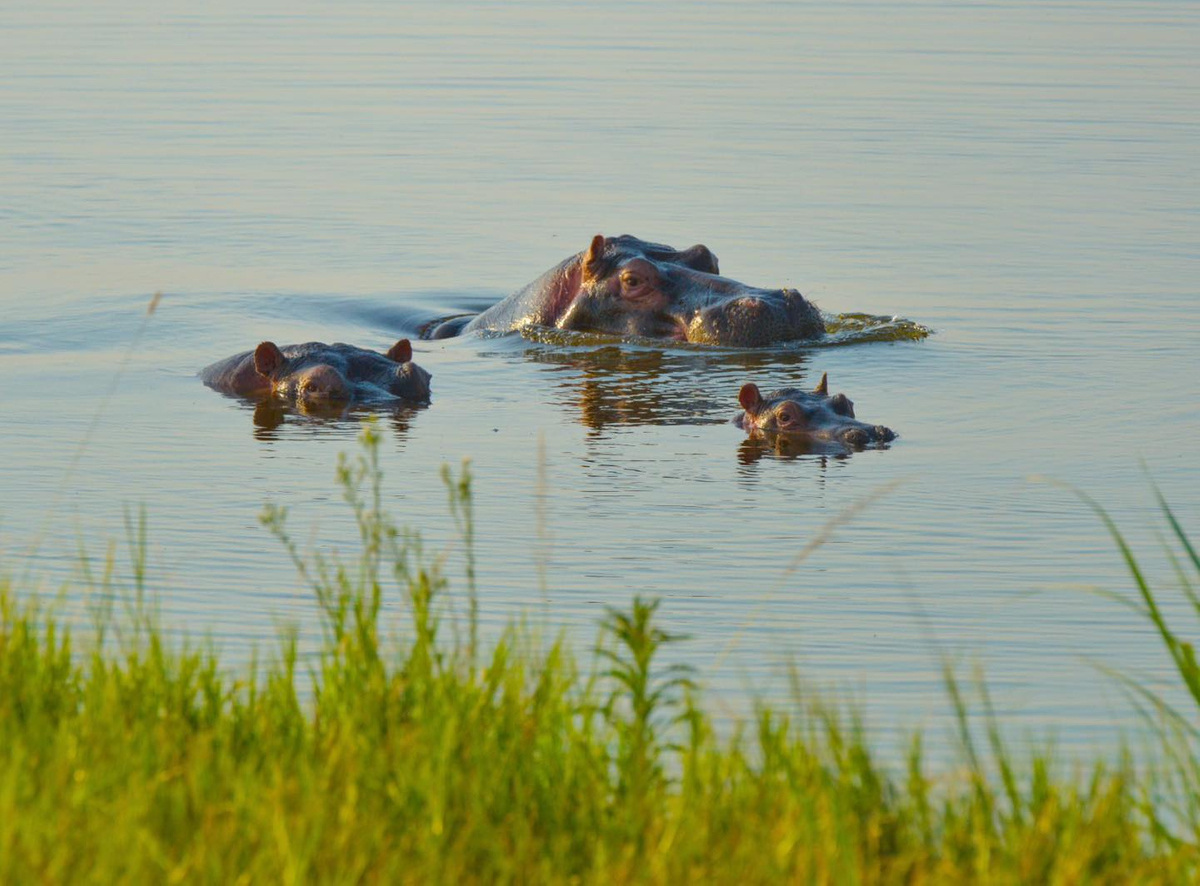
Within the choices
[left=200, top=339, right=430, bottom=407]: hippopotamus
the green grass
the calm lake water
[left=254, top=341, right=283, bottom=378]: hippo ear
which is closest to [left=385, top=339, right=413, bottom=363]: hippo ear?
[left=200, top=339, right=430, bottom=407]: hippopotamus

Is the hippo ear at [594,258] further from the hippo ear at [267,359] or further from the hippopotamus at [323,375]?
the hippo ear at [267,359]

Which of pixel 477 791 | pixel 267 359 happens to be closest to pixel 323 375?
pixel 267 359

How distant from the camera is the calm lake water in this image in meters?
5.78

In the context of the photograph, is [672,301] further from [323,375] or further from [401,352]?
[323,375]

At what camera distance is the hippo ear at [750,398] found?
869 cm

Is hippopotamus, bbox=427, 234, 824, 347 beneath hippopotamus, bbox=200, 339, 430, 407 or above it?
above

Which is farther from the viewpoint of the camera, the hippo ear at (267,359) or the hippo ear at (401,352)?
the hippo ear at (401,352)

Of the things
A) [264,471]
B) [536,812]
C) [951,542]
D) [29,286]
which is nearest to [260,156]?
[29,286]

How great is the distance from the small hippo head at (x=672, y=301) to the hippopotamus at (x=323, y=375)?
6.27 ft

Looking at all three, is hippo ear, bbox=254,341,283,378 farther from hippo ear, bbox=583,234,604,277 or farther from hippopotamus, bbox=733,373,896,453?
hippo ear, bbox=583,234,604,277

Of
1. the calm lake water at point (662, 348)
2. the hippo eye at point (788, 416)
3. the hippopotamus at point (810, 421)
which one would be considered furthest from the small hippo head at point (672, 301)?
the hippo eye at point (788, 416)

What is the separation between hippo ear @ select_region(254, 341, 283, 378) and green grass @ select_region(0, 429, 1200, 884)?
18.7 feet

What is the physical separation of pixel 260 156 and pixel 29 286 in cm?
652

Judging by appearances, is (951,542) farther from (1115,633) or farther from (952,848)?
(952,848)
